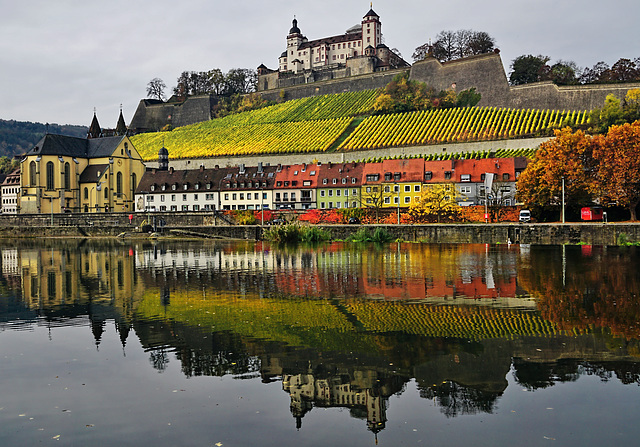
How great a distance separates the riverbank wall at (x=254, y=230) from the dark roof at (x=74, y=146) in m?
18.6

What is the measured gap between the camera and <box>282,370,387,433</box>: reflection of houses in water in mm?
7980

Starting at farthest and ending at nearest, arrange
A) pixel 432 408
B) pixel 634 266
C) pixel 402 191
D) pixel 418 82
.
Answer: pixel 418 82
pixel 402 191
pixel 634 266
pixel 432 408

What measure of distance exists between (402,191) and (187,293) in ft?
193

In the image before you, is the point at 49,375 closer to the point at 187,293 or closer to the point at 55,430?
the point at 55,430

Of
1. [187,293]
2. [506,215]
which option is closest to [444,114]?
[506,215]

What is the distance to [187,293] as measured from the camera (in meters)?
19.6

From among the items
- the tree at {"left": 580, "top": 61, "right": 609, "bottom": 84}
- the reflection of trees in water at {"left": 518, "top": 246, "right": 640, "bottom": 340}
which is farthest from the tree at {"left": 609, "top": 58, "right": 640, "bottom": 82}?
the reflection of trees in water at {"left": 518, "top": 246, "right": 640, "bottom": 340}

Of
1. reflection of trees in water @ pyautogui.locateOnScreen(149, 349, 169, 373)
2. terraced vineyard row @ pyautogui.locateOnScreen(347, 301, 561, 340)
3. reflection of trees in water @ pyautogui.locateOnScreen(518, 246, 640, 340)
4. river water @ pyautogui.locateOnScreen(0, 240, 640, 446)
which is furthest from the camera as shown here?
reflection of trees in water @ pyautogui.locateOnScreen(518, 246, 640, 340)

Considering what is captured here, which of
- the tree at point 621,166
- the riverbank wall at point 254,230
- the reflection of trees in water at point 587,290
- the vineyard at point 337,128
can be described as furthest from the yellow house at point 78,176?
the reflection of trees in water at point 587,290

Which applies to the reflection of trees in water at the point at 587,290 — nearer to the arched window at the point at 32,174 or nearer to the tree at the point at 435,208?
the tree at the point at 435,208

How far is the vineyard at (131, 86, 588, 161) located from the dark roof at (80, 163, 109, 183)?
835 inches

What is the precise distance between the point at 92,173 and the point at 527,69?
77972mm

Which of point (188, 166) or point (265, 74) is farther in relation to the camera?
point (265, 74)

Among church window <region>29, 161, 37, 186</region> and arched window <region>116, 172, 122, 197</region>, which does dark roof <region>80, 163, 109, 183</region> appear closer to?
arched window <region>116, 172, 122, 197</region>
